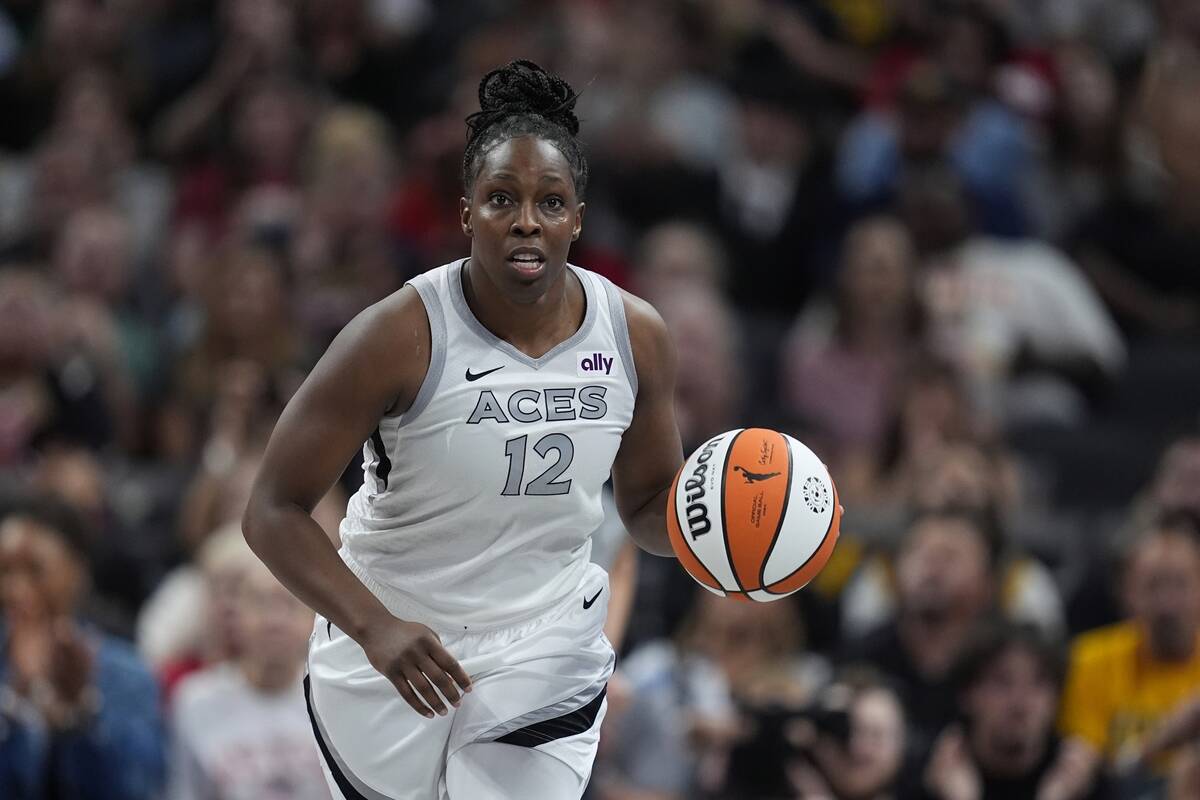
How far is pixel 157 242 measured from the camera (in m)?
10.5

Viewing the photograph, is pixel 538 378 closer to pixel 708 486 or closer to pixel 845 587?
pixel 708 486

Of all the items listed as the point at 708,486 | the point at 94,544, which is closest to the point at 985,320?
the point at 94,544

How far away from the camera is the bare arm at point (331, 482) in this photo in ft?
12.9

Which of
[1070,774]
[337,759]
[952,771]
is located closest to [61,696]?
[337,759]

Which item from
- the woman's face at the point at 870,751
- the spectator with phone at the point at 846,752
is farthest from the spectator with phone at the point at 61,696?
the woman's face at the point at 870,751

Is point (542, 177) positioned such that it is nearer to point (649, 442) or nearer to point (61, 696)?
point (649, 442)

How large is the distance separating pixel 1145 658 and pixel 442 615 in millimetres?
3625

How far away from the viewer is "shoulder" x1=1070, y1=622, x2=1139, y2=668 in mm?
6996

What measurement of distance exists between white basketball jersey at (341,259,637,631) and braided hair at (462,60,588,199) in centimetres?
31

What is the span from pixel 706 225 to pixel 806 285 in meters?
0.63

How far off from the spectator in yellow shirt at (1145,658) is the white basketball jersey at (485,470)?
3.24 metres

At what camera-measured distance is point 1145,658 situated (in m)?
6.97

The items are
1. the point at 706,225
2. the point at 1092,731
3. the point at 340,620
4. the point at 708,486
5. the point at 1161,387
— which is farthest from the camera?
the point at 706,225

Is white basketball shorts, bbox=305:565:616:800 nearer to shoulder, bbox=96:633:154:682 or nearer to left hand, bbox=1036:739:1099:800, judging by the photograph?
shoulder, bbox=96:633:154:682
